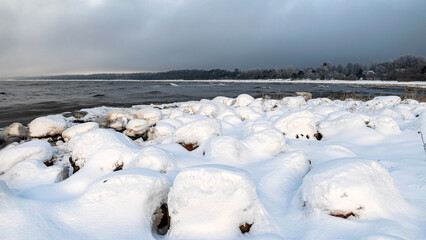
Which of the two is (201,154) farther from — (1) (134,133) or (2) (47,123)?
(2) (47,123)

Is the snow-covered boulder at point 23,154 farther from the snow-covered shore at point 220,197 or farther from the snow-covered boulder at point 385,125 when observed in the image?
the snow-covered boulder at point 385,125

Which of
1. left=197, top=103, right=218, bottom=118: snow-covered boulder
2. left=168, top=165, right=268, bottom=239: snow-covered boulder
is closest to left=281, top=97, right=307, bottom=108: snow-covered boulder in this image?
left=197, top=103, right=218, bottom=118: snow-covered boulder

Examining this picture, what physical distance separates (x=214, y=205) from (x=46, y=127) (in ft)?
29.0

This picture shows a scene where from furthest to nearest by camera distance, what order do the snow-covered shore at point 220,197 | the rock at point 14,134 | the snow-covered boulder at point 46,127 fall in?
the rock at point 14,134 → the snow-covered boulder at point 46,127 → the snow-covered shore at point 220,197

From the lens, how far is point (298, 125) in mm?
5832

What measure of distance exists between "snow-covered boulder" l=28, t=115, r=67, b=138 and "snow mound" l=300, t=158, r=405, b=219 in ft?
30.2

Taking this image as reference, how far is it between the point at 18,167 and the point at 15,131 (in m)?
6.19

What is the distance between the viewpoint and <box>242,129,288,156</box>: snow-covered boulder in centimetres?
420

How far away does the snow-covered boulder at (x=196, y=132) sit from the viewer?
4.88 m

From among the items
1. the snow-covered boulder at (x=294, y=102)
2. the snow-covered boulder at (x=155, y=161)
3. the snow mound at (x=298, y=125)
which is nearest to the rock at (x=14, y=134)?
the snow-covered boulder at (x=155, y=161)

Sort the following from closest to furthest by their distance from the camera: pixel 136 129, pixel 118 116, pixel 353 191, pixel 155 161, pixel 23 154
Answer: pixel 353 191
pixel 155 161
pixel 23 154
pixel 136 129
pixel 118 116

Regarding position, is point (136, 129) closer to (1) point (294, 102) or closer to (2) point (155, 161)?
(2) point (155, 161)

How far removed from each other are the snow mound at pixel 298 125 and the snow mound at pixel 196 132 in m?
2.00

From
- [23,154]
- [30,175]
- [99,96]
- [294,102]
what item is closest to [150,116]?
[23,154]
